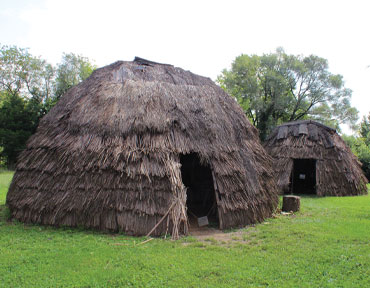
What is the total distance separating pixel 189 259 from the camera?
5574 millimetres

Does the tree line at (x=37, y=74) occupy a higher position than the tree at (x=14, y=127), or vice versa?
the tree line at (x=37, y=74)

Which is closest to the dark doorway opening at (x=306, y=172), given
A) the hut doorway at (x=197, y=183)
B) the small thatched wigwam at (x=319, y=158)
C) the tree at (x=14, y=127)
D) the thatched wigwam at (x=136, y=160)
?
the small thatched wigwam at (x=319, y=158)

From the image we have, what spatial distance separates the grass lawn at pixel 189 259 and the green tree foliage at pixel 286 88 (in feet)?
81.7

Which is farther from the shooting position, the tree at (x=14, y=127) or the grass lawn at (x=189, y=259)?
the tree at (x=14, y=127)

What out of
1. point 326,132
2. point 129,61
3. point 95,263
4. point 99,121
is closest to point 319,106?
point 326,132

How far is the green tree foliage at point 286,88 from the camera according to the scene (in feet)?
102

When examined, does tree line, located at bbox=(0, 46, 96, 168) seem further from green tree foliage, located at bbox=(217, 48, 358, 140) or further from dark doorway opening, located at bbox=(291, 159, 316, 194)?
dark doorway opening, located at bbox=(291, 159, 316, 194)

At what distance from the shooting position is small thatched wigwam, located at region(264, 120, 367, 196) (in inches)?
591

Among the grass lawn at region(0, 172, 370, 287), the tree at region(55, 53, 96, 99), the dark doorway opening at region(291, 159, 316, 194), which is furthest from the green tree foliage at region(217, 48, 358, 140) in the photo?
the grass lawn at region(0, 172, 370, 287)

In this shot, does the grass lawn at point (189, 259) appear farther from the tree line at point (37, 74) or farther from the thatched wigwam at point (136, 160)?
the tree line at point (37, 74)

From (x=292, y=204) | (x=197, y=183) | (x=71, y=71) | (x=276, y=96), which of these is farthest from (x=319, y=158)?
(x=71, y=71)

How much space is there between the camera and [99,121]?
8250 millimetres

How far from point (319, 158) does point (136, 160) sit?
38.4 ft

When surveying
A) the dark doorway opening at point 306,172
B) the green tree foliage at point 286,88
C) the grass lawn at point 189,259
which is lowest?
the grass lawn at point 189,259
